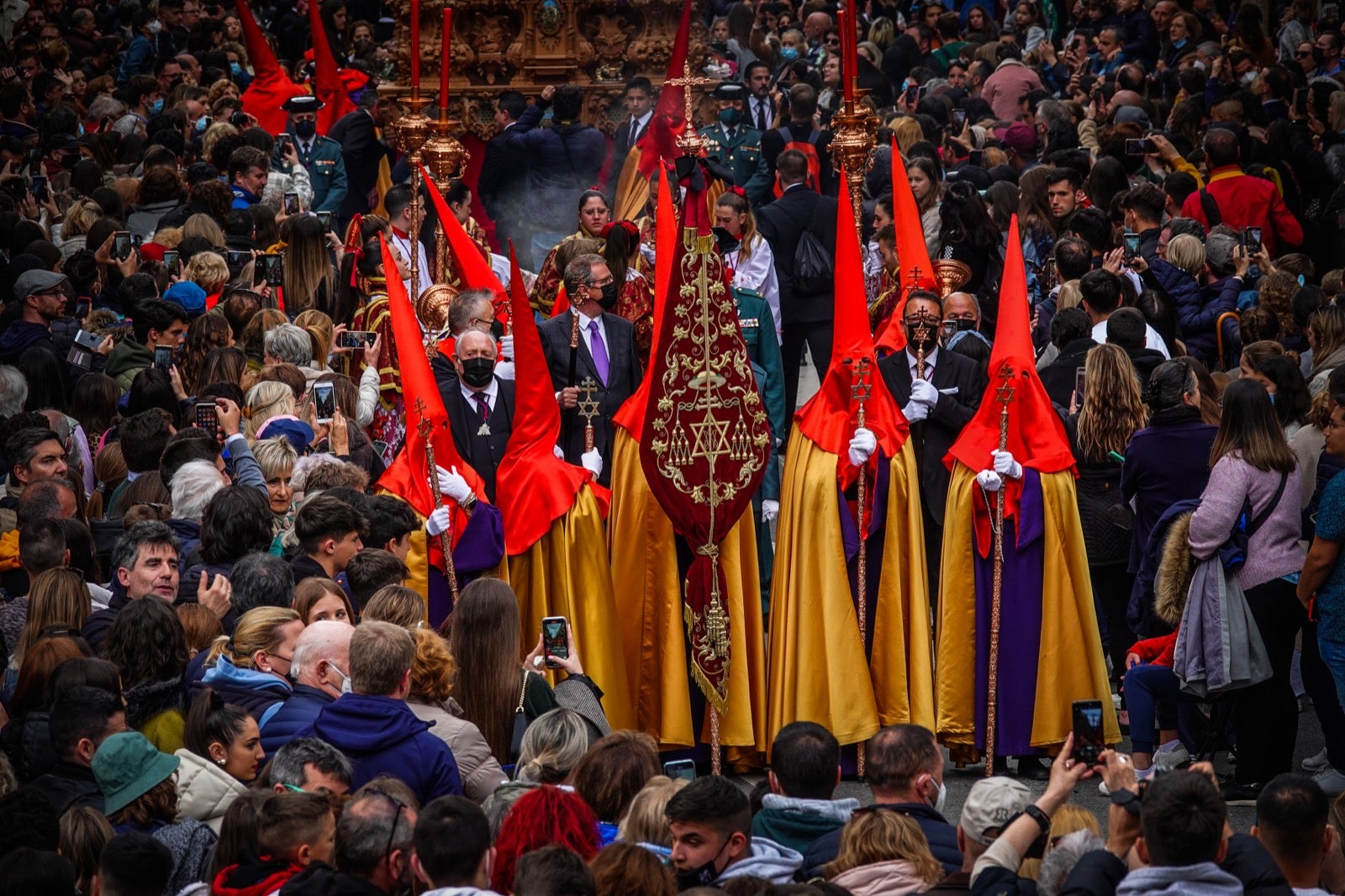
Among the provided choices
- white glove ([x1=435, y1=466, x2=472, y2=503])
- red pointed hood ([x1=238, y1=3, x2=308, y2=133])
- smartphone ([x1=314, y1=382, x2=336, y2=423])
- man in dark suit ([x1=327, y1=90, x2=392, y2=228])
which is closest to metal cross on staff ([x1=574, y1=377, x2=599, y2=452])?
white glove ([x1=435, y1=466, x2=472, y2=503])

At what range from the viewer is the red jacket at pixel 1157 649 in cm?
803

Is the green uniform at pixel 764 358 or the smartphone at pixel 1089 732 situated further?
the green uniform at pixel 764 358

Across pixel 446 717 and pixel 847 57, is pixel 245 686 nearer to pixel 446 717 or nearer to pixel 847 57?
pixel 446 717

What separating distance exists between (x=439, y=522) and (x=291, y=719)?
7.41ft

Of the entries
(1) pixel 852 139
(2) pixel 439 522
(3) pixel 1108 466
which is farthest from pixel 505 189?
(2) pixel 439 522

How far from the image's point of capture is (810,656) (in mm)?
8500

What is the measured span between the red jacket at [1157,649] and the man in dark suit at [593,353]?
9.07 ft

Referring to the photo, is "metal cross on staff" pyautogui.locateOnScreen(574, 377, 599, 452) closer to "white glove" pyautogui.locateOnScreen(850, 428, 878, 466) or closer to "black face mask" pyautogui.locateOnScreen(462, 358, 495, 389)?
"black face mask" pyautogui.locateOnScreen(462, 358, 495, 389)

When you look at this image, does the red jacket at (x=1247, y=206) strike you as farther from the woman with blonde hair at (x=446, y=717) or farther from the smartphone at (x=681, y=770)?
the smartphone at (x=681, y=770)

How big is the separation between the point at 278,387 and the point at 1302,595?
4680 millimetres

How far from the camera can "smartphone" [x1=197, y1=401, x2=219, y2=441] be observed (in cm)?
867

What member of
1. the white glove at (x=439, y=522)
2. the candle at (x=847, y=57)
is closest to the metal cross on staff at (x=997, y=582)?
the candle at (x=847, y=57)

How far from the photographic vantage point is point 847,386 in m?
8.56

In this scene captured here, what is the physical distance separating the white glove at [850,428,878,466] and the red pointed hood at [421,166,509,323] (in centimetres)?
268
